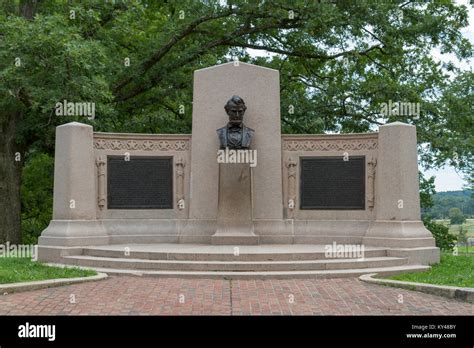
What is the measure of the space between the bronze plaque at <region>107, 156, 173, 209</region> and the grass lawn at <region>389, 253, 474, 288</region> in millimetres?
6635

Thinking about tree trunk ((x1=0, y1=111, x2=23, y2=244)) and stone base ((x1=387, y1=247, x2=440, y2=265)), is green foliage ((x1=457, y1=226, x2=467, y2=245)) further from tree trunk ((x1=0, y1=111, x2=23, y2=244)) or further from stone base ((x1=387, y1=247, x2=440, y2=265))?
tree trunk ((x1=0, y1=111, x2=23, y2=244))

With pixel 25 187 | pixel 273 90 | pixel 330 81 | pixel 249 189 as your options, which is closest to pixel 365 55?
pixel 330 81

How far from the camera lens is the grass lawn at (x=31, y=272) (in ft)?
35.9

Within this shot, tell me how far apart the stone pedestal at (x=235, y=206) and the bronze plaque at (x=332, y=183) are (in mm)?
1572

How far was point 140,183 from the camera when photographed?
15875 mm

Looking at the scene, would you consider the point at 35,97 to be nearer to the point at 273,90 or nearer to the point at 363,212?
the point at 273,90

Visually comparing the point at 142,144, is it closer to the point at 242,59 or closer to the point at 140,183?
the point at 140,183

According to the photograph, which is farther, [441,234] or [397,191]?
[441,234]

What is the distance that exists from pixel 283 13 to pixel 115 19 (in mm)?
5904

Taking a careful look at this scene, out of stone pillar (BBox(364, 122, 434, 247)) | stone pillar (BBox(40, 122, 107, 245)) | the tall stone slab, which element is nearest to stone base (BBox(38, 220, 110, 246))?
stone pillar (BBox(40, 122, 107, 245))
